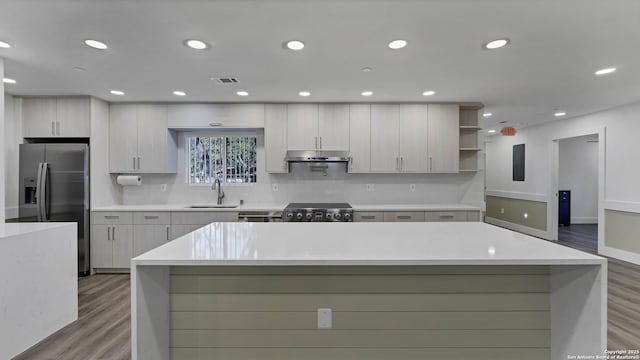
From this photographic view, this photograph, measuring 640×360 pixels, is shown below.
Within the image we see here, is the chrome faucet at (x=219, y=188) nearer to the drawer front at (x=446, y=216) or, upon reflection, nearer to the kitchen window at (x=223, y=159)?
the kitchen window at (x=223, y=159)

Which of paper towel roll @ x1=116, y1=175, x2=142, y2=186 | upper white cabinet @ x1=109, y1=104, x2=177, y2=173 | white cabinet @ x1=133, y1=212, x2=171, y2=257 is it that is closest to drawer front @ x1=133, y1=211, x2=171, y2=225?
white cabinet @ x1=133, y1=212, x2=171, y2=257

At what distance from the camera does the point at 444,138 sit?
→ 13.8 ft

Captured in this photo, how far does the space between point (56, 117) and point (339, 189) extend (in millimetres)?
3881

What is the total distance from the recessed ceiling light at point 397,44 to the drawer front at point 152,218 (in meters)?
3.30

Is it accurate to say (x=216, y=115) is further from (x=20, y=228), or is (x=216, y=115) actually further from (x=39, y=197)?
(x=20, y=228)

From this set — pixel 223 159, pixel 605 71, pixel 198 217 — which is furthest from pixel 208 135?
pixel 605 71

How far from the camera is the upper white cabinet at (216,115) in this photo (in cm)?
417

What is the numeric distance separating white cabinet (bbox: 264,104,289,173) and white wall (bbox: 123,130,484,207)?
367 millimetres

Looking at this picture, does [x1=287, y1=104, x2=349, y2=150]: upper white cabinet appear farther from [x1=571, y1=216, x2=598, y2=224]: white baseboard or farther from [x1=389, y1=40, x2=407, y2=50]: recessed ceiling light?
[x1=571, y1=216, x2=598, y2=224]: white baseboard

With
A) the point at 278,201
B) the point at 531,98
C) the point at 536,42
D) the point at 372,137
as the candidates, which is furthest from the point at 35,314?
the point at 531,98

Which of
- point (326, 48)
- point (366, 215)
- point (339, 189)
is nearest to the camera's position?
point (326, 48)

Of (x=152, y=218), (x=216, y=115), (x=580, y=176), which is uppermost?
(x=216, y=115)

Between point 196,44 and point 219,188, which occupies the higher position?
point 196,44

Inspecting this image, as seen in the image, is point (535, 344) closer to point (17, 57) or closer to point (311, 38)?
point (311, 38)
